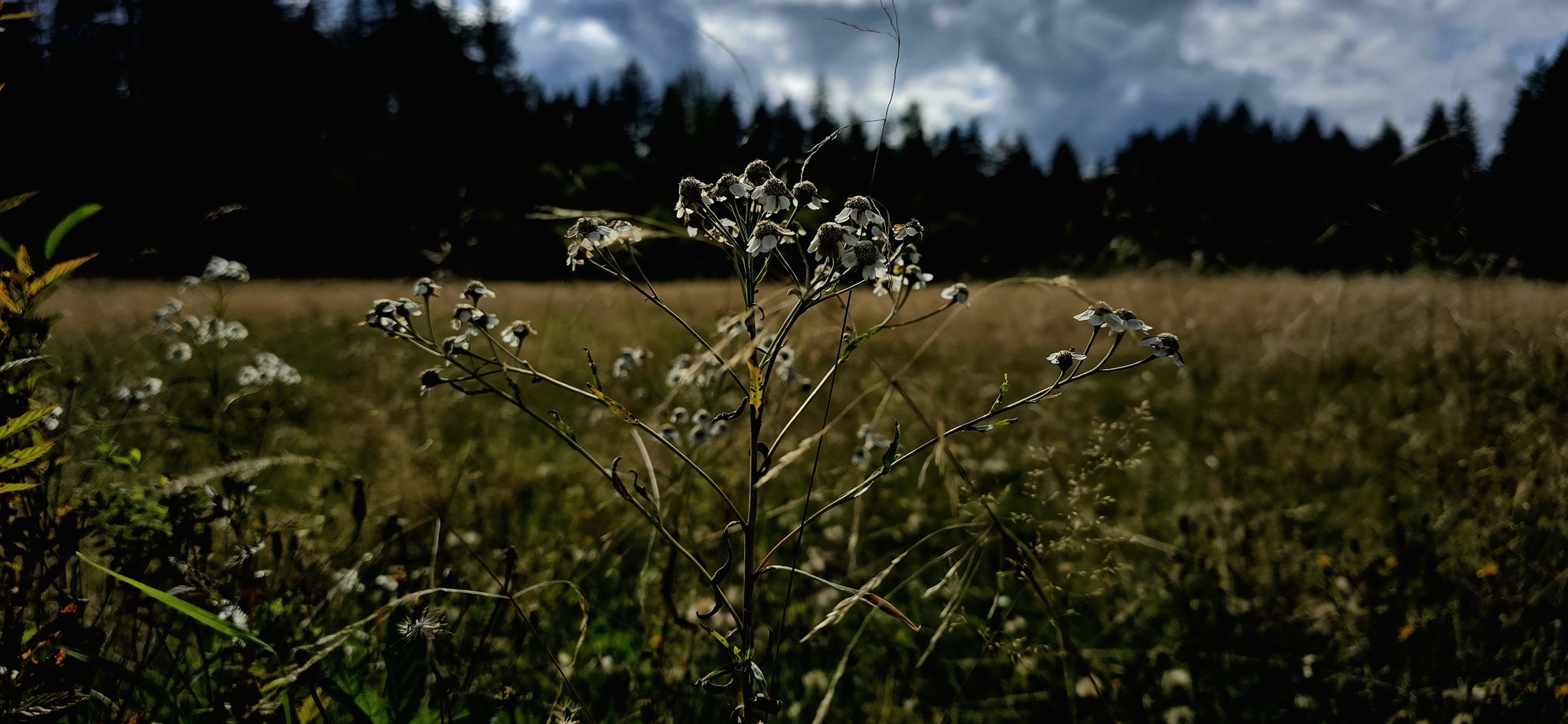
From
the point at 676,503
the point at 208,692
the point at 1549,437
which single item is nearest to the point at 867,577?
the point at 676,503

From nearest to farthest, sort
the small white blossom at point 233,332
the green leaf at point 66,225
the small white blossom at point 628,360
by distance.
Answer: the green leaf at point 66,225
the small white blossom at point 628,360
the small white blossom at point 233,332

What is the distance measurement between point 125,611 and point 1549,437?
15.7ft

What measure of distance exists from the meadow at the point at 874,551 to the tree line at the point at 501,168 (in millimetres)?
631

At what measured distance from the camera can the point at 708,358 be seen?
1610mm

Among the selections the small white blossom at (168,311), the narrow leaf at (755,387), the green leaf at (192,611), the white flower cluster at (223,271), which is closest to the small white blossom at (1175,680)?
the narrow leaf at (755,387)

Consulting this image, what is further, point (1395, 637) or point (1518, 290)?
point (1518, 290)

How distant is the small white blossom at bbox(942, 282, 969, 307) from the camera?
5.65 feet

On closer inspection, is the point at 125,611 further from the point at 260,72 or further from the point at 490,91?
the point at 260,72

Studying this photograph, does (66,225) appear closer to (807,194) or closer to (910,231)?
(807,194)

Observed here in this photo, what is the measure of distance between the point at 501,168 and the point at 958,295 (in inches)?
821

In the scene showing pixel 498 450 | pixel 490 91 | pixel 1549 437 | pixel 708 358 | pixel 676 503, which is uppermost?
pixel 490 91

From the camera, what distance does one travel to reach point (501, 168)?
20.0 meters

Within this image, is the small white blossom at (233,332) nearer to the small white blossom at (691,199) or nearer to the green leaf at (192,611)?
the green leaf at (192,611)

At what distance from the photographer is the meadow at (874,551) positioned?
5.35 feet
